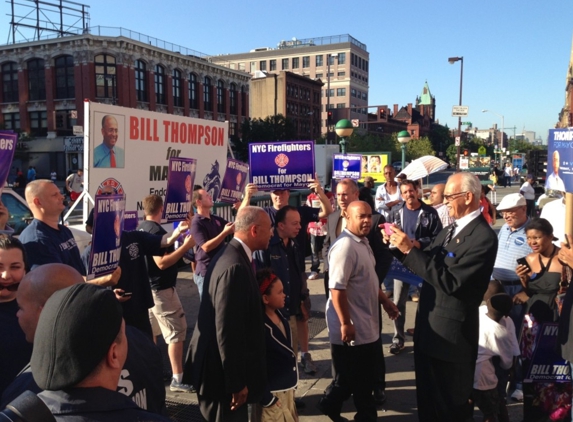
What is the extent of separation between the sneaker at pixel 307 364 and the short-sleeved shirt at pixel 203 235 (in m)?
1.47

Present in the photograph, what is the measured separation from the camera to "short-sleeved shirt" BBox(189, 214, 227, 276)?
5176 mm

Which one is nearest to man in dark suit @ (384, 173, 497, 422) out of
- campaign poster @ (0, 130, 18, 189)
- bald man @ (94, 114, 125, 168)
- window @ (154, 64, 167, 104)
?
campaign poster @ (0, 130, 18, 189)

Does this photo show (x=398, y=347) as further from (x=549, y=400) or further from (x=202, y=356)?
(x=202, y=356)

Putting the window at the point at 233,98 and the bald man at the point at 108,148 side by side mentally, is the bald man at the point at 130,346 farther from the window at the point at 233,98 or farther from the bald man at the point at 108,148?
the window at the point at 233,98

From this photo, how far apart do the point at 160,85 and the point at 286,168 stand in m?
49.5

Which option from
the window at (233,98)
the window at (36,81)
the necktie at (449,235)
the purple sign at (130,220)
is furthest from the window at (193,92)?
the necktie at (449,235)

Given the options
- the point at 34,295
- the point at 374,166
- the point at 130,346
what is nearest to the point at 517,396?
the point at 130,346

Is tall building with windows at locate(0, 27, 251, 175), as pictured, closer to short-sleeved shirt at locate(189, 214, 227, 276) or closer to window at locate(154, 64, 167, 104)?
window at locate(154, 64, 167, 104)

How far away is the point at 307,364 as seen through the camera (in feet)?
17.3

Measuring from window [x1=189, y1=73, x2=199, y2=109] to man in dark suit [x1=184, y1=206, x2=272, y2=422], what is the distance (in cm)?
5555

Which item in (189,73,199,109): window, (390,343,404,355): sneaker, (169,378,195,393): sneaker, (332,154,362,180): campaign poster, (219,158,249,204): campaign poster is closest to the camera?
(169,378,195,393): sneaker

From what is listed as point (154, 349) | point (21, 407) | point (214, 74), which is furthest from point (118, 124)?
point (214, 74)

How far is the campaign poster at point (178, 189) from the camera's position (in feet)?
16.8

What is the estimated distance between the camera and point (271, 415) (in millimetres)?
3367
